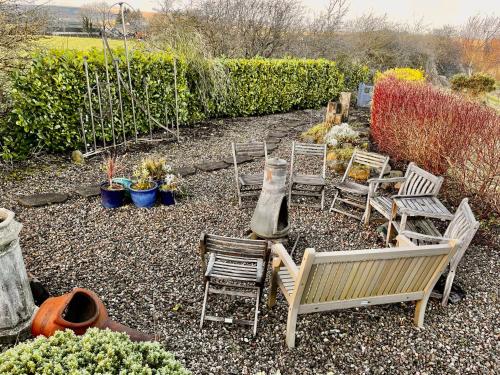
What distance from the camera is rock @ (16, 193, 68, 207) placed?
225 inches

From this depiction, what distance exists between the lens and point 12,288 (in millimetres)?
2980

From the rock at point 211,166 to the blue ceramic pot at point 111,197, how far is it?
7.33ft

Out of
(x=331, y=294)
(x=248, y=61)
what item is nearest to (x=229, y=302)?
(x=331, y=294)

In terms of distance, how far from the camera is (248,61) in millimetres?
12602

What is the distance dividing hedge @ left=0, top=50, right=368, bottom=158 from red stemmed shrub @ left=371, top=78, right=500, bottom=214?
5772mm

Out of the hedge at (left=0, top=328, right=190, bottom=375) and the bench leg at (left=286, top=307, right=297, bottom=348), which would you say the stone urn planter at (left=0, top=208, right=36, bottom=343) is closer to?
the hedge at (left=0, top=328, right=190, bottom=375)

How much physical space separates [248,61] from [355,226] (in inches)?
345

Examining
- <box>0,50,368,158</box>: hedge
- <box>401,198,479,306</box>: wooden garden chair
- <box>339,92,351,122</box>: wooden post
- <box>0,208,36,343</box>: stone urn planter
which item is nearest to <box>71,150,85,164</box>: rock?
<box>0,50,368,158</box>: hedge

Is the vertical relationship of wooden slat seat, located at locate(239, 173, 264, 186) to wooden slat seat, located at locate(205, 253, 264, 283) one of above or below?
below

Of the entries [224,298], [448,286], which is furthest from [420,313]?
[224,298]

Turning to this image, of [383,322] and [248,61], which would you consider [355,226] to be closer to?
[383,322]

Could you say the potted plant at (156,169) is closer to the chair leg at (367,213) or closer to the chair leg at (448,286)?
the chair leg at (367,213)

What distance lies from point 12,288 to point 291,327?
7.93 feet

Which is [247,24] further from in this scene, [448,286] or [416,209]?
[448,286]
